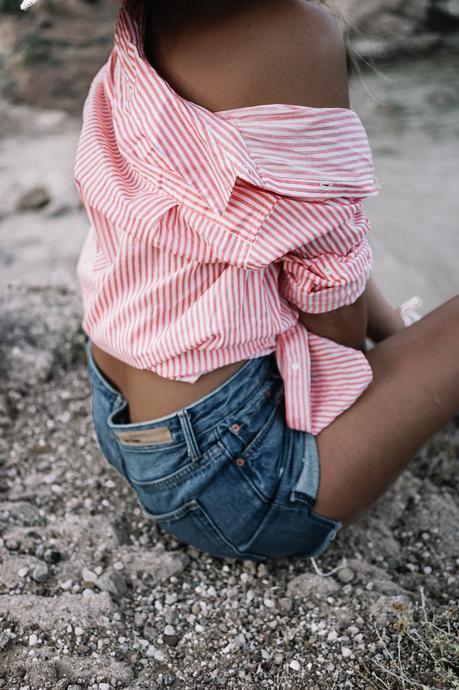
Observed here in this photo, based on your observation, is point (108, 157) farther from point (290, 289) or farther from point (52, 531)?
point (52, 531)

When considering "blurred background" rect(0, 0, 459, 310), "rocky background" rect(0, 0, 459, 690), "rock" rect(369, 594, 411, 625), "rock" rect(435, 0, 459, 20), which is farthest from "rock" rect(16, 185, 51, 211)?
"rock" rect(435, 0, 459, 20)

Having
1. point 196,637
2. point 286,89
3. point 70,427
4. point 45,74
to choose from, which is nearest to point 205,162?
point 286,89

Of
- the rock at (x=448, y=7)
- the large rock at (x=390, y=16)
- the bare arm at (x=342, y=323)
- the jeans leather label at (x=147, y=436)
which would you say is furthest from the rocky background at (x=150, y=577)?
the rock at (x=448, y=7)

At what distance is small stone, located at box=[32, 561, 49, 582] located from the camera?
5.42 feet

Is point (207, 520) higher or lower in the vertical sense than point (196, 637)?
higher

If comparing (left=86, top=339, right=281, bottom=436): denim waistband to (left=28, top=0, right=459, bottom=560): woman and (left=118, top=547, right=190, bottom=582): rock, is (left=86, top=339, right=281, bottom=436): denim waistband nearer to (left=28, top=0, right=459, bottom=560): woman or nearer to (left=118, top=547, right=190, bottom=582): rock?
(left=28, top=0, right=459, bottom=560): woman

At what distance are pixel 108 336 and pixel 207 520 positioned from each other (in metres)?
0.46

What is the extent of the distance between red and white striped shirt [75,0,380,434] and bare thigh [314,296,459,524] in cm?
5

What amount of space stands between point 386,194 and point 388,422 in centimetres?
309

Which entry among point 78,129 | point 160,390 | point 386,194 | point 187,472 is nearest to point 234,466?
point 187,472

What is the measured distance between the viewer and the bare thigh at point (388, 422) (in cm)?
154

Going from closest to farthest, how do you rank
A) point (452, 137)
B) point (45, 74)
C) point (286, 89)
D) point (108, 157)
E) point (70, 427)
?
1. point (286, 89)
2. point (108, 157)
3. point (70, 427)
4. point (452, 137)
5. point (45, 74)

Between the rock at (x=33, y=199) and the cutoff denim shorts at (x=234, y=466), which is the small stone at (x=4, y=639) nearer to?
the cutoff denim shorts at (x=234, y=466)

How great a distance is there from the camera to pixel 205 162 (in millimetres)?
1315
